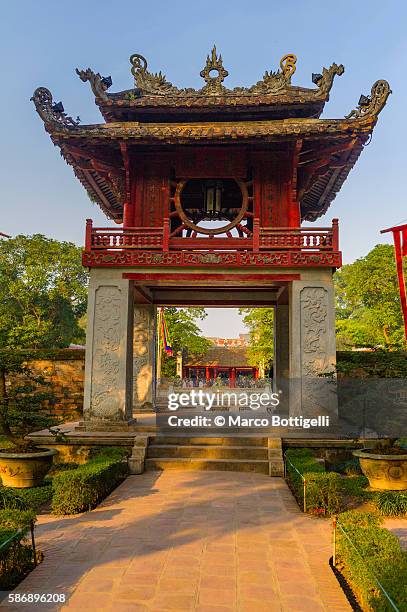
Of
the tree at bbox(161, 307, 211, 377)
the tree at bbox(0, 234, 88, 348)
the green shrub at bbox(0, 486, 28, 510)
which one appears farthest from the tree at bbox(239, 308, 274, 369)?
the green shrub at bbox(0, 486, 28, 510)

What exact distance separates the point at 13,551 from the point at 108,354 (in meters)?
7.61

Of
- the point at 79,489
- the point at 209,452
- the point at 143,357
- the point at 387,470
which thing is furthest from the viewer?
the point at 143,357

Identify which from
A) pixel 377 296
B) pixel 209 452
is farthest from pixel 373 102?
pixel 377 296

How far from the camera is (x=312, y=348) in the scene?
12484mm

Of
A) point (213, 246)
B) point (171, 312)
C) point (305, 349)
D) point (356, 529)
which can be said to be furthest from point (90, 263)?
point (171, 312)

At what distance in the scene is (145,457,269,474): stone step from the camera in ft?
35.1

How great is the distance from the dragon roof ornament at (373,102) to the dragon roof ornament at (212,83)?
1412mm

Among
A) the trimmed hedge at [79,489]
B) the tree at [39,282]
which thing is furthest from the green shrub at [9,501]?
the tree at [39,282]

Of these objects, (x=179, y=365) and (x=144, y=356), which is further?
(x=179, y=365)

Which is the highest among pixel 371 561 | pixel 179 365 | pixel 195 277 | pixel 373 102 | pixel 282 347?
pixel 373 102

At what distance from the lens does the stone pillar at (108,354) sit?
12.4 meters

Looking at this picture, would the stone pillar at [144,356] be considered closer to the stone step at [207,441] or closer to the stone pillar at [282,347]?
the stone pillar at [282,347]

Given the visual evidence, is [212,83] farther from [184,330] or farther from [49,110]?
[184,330]

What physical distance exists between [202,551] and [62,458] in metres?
6.23
